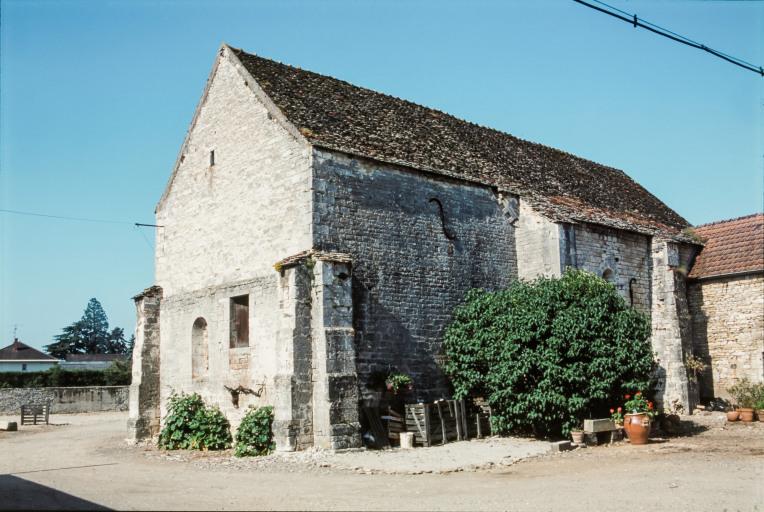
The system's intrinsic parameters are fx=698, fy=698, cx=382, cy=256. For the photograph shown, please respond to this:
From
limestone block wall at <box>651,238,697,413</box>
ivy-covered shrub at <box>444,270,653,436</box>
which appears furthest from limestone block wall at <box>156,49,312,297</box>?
limestone block wall at <box>651,238,697,413</box>

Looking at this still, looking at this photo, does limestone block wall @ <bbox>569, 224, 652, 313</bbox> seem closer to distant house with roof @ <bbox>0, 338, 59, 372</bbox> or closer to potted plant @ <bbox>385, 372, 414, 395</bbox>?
potted plant @ <bbox>385, 372, 414, 395</bbox>

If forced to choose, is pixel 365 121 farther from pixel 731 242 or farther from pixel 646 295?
pixel 731 242

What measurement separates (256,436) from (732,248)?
17.7m

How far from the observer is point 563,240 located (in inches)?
778

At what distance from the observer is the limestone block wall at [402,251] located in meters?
16.4

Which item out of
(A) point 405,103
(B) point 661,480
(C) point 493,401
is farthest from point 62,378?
(B) point 661,480

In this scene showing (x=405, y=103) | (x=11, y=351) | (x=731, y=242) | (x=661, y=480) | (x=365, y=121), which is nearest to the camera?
(x=661, y=480)

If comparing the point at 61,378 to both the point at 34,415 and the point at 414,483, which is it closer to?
the point at 34,415

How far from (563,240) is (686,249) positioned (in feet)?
24.8

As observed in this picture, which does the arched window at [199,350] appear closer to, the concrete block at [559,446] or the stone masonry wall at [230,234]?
the stone masonry wall at [230,234]

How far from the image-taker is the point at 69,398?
3353 cm

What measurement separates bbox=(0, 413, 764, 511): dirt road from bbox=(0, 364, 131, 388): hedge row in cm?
2566

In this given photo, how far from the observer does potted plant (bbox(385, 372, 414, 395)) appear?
16.0m

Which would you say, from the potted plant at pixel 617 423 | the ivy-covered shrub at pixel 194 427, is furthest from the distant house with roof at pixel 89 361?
the potted plant at pixel 617 423
